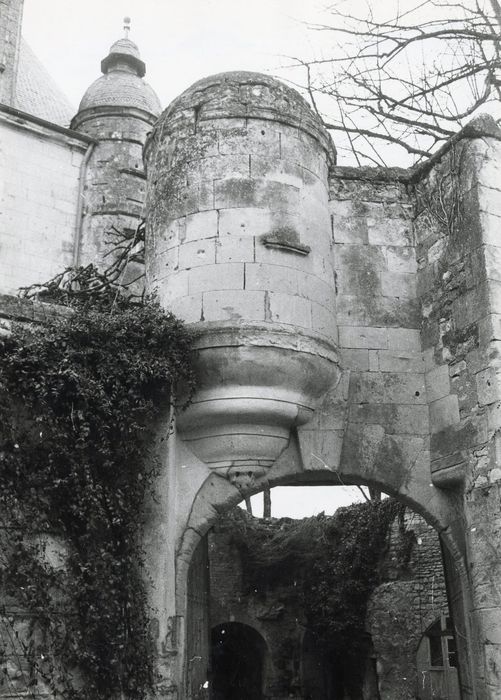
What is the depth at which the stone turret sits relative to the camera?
607cm

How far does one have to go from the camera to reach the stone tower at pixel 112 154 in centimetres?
1326

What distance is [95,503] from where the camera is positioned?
5355 millimetres

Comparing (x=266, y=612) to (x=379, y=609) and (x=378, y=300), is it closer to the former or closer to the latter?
(x=379, y=609)

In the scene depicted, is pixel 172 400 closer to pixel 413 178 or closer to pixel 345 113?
pixel 413 178

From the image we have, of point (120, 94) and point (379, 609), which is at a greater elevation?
point (120, 94)

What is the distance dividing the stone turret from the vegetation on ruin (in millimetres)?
9471

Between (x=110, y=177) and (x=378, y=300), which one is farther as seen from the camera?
(x=110, y=177)

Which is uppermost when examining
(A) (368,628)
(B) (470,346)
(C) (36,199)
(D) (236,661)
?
(C) (36,199)

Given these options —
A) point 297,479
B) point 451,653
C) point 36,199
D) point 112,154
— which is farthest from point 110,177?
point 451,653

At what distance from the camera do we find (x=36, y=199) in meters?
13.3

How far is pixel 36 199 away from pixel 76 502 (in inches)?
352

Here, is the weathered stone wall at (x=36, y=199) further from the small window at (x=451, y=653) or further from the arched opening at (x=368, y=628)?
the small window at (x=451, y=653)

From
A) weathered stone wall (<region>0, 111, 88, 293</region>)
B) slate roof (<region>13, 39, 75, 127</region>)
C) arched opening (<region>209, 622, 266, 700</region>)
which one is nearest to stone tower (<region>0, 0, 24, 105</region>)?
weathered stone wall (<region>0, 111, 88, 293</region>)

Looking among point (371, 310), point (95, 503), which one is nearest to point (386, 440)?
point (371, 310)
